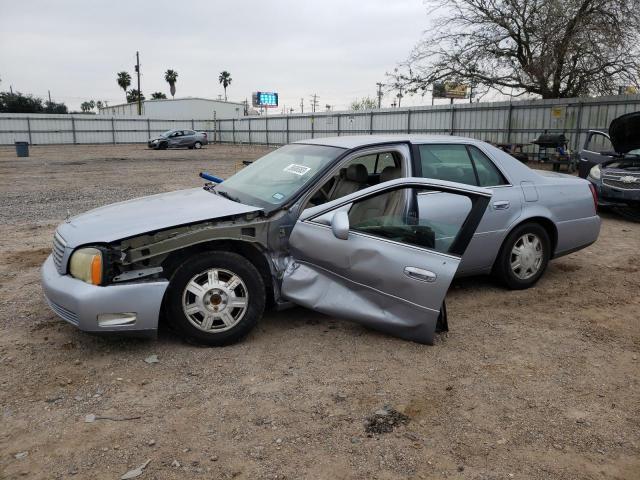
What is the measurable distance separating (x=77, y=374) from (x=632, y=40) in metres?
19.3

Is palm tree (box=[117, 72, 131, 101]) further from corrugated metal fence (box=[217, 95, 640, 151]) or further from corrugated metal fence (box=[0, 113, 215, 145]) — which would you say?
corrugated metal fence (box=[217, 95, 640, 151])

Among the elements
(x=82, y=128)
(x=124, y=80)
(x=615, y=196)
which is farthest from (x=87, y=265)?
(x=124, y=80)

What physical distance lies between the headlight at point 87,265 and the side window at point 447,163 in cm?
273

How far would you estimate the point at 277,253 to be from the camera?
398 cm

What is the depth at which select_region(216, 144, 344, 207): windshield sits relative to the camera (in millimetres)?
4160

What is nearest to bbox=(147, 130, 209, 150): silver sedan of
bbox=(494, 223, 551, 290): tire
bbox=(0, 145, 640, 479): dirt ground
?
bbox=(0, 145, 640, 479): dirt ground

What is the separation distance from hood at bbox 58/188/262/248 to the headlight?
0.07 meters

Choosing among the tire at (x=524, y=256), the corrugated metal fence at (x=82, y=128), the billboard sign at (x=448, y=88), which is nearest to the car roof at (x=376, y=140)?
the tire at (x=524, y=256)

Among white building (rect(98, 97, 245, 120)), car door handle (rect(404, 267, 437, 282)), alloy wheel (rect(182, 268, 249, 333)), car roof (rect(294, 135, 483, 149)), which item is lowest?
alloy wheel (rect(182, 268, 249, 333))

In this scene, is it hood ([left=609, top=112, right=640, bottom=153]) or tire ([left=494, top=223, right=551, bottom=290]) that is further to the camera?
hood ([left=609, top=112, right=640, bottom=153])

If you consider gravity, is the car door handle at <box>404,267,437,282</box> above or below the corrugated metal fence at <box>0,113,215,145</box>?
below

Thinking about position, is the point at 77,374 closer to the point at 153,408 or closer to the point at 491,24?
the point at 153,408

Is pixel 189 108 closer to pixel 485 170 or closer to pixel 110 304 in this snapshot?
pixel 485 170

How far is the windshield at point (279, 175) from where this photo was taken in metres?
4.16
